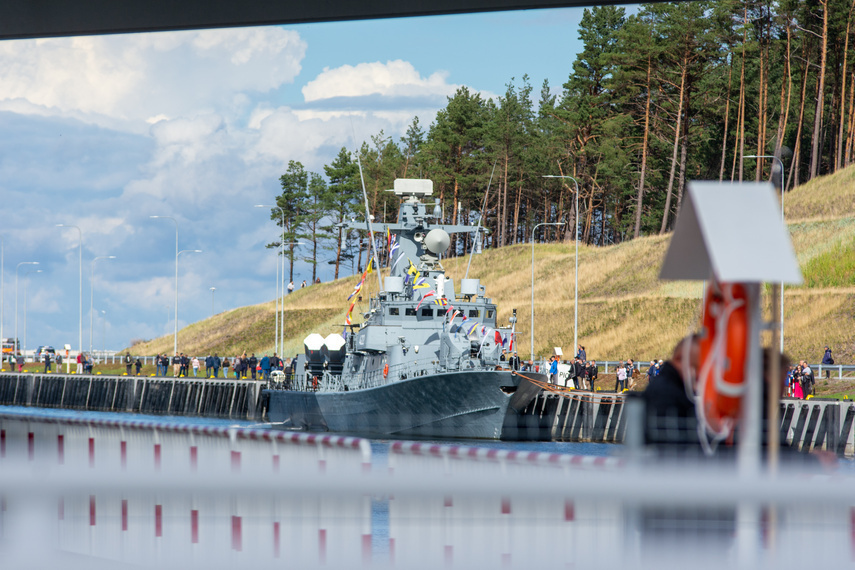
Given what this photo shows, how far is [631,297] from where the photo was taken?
69.1 m

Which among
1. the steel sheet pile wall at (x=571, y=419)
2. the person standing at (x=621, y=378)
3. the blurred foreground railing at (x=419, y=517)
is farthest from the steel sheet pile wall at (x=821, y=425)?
the blurred foreground railing at (x=419, y=517)

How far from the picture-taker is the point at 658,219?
8881cm

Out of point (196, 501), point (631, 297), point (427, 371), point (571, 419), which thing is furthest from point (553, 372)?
point (196, 501)

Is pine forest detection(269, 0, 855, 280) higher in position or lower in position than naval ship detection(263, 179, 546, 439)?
higher

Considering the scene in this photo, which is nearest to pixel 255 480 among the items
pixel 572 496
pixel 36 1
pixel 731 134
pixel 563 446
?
pixel 572 496

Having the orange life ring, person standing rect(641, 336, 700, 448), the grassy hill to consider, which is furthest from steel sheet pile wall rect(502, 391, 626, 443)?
the orange life ring

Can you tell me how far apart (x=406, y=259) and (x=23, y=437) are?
3265 cm

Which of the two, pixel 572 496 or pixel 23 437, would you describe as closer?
pixel 572 496

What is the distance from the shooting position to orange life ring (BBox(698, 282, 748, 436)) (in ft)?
15.6

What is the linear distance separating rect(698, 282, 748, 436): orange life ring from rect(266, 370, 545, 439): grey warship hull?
30.1 m

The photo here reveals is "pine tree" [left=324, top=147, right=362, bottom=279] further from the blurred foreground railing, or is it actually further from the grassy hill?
the blurred foreground railing

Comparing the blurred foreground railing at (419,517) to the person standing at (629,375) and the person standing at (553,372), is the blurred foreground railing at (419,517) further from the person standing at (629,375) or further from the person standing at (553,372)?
the person standing at (629,375)

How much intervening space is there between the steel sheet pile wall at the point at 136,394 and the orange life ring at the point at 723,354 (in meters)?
51.4

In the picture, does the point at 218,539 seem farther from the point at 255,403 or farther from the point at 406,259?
the point at 255,403
